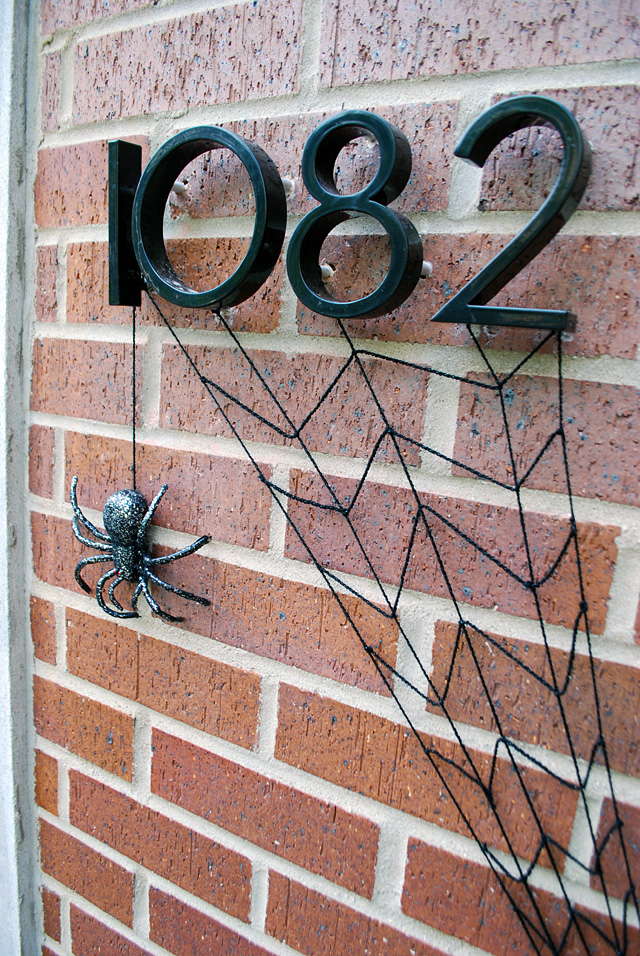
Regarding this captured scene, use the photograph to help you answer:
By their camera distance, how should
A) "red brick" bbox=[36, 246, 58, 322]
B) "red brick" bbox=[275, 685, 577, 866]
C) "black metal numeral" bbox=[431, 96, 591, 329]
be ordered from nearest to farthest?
1. "black metal numeral" bbox=[431, 96, 591, 329]
2. "red brick" bbox=[275, 685, 577, 866]
3. "red brick" bbox=[36, 246, 58, 322]

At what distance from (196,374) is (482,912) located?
1.75ft

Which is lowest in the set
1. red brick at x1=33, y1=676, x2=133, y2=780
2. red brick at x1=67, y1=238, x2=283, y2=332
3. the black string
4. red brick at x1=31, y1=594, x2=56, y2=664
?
red brick at x1=33, y1=676, x2=133, y2=780

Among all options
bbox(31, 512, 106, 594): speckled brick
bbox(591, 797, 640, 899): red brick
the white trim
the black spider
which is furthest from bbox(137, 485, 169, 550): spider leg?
bbox(591, 797, 640, 899): red brick

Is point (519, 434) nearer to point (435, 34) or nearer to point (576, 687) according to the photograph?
point (576, 687)

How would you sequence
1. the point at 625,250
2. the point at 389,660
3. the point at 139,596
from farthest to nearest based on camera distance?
the point at 139,596 → the point at 389,660 → the point at 625,250

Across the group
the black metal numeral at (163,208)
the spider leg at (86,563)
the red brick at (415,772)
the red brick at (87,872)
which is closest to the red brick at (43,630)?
the spider leg at (86,563)

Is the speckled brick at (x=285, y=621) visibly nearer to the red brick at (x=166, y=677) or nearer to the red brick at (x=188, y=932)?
the red brick at (x=166, y=677)

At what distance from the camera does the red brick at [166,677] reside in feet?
2.10

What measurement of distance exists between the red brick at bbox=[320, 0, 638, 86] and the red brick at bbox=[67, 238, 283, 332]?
0.17 meters

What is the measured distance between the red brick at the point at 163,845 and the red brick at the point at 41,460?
0.35 m

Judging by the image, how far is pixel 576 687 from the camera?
0.48m

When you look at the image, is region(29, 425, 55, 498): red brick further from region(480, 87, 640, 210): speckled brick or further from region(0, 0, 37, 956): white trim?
region(480, 87, 640, 210): speckled brick

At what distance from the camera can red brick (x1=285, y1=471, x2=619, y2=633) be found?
1.55 feet

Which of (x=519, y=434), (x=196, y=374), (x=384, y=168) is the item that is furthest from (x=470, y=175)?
(x=196, y=374)
